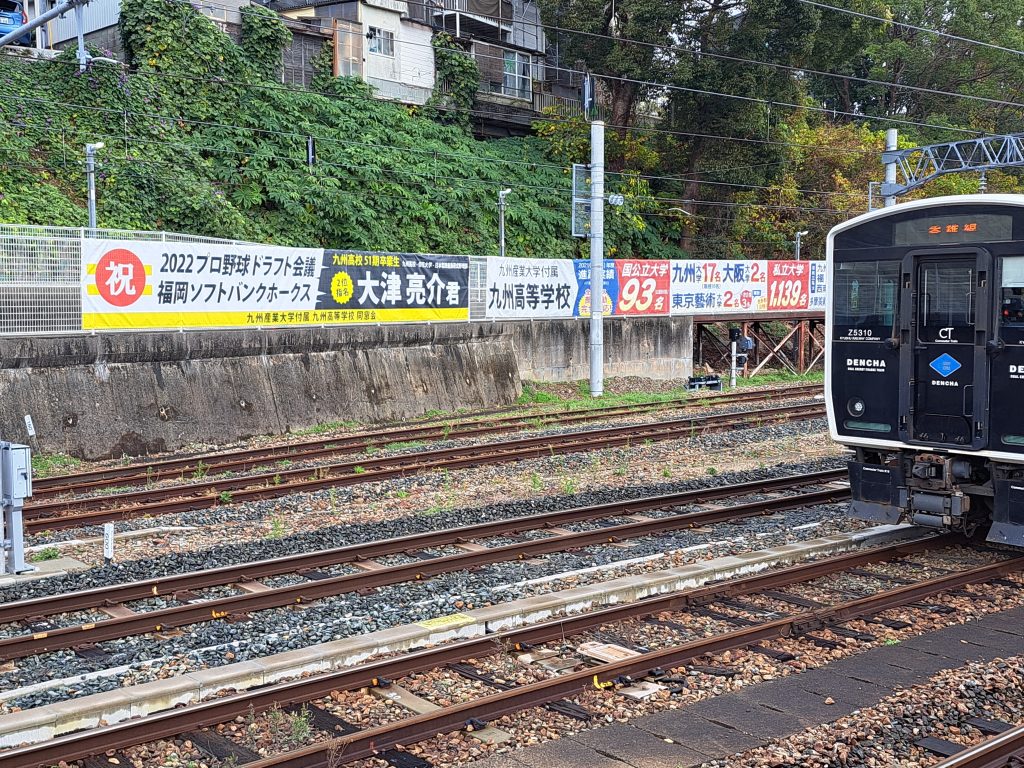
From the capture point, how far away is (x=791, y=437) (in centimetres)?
1903

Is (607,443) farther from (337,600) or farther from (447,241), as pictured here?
(447,241)

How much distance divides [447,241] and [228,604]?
2554cm

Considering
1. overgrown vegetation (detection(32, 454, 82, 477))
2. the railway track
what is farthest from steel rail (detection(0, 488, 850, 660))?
overgrown vegetation (detection(32, 454, 82, 477))

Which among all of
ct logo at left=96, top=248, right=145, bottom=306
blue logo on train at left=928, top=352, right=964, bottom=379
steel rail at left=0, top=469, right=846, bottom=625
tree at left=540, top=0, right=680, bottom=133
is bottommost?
steel rail at left=0, top=469, right=846, bottom=625

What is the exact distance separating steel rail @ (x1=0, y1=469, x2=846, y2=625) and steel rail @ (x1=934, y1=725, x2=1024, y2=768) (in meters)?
6.16

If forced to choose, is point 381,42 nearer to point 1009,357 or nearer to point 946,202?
point 946,202

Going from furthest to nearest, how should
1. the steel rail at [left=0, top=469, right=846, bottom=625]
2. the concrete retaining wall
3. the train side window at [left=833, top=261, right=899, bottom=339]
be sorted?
the concrete retaining wall < the train side window at [left=833, top=261, right=899, bottom=339] < the steel rail at [left=0, top=469, right=846, bottom=625]

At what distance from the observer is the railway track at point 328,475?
12641 mm

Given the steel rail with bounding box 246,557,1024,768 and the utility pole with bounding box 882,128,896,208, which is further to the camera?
the utility pole with bounding box 882,128,896,208

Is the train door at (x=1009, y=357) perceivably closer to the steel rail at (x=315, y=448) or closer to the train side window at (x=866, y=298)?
the train side window at (x=866, y=298)

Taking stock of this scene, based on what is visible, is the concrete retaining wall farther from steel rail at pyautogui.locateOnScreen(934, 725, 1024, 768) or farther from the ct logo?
steel rail at pyautogui.locateOnScreen(934, 725, 1024, 768)

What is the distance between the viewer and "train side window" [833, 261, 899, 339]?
1030 cm

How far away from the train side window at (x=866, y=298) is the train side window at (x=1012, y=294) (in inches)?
42.9

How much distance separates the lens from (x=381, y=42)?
3819 centimetres
